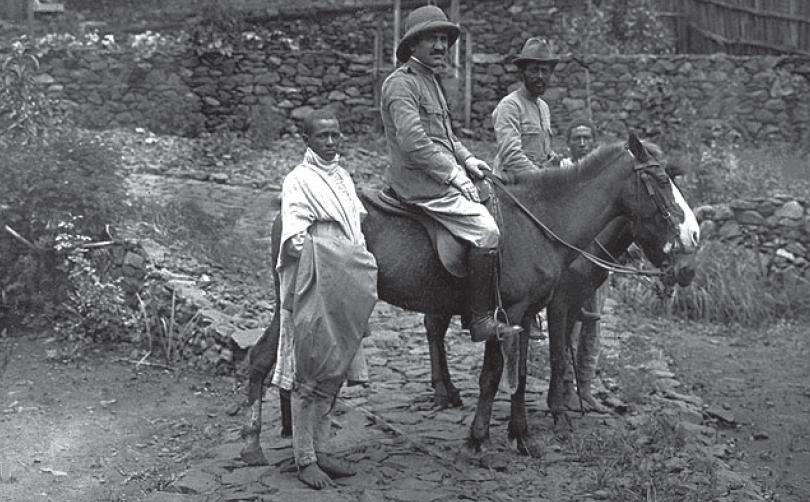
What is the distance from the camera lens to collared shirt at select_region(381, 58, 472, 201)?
238 inches

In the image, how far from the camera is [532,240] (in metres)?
6.42

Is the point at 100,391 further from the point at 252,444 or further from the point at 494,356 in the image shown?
the point at 494,356

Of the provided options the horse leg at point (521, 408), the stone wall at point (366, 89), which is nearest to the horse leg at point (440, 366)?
the horse leg at point (521, 408)

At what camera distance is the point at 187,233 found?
412 inches

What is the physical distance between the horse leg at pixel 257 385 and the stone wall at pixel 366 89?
31.6 feet

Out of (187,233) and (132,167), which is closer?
(187,233)

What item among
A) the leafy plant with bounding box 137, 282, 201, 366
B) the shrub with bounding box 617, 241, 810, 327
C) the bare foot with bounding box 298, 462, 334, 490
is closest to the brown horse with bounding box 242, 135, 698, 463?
the bare foot with bounding box 298, 462, 334, 490

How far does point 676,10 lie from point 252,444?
14.6 metres

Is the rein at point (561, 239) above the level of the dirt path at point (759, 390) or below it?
above

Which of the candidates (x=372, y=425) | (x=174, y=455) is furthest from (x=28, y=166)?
(x=372, y=425)

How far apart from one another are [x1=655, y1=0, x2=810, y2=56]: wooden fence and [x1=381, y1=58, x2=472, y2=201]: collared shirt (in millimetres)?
11481

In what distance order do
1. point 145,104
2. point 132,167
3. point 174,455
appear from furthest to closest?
point 145,104, point 132,167, point 174,455

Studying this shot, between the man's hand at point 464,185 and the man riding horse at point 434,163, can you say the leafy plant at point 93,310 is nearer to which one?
the man riding horse at point 434,163

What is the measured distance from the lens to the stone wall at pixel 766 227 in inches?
461
